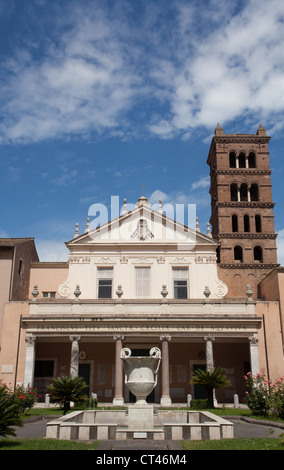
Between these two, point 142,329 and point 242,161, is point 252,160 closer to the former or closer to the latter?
point 242,161

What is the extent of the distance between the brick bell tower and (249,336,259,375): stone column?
315 inches

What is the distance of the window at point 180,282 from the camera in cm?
3147

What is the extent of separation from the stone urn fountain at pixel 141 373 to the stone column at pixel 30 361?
12.4 m

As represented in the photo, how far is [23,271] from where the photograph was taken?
32500 millimetres

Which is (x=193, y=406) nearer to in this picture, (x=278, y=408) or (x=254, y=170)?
(x=278, y=408)

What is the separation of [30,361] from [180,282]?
11.2m

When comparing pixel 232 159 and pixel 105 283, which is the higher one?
pixel 232 159

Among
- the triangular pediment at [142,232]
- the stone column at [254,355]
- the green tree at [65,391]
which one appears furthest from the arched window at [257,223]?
the green tree at [65,391]

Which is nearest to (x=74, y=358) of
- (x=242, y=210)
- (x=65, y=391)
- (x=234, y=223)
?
(x=65, y=391)

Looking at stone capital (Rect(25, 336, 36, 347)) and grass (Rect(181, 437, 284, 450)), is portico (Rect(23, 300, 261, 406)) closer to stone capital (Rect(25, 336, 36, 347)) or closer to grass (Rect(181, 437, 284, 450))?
stone capital (Rect(25, 336, 36, 347))

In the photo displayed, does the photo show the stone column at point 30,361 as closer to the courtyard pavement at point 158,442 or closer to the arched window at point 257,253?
the courtyard pavement at point 158,442

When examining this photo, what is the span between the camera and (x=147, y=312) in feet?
90.7

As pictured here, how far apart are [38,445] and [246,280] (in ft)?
88.8
